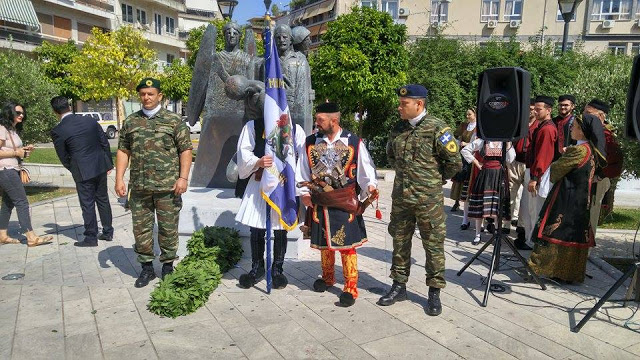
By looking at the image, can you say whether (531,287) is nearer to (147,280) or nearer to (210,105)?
(147,280)

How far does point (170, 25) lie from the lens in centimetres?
4681

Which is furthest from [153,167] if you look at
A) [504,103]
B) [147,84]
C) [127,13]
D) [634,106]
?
[127,13]

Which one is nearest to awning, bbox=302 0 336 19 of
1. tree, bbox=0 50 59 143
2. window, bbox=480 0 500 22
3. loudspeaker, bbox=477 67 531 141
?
window, bbox=480 0 500 22

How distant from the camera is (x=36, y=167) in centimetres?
1334

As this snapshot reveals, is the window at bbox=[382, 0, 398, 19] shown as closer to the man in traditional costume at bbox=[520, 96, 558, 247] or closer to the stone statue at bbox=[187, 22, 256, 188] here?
the stone statue at bbox=[187, 22, 256, 188]

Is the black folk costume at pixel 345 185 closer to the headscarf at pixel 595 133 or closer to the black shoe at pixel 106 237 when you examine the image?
the headscarf at pixel 595 133

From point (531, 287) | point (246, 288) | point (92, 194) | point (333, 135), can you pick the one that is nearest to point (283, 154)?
point (333, 135)

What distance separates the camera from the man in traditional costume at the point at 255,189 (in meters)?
4.68

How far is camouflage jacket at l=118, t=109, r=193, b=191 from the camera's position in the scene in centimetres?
462

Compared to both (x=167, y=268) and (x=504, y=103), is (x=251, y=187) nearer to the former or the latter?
(x=167, y=268)

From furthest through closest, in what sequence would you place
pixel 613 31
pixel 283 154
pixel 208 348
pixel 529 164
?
pixel 613 31 < pixel 529 164 < pixel 283 154 < pixel 208 348

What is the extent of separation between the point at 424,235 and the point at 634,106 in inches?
79.4

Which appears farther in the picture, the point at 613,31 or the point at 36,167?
the point at 613,31

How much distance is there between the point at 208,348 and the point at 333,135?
83.8 inches
